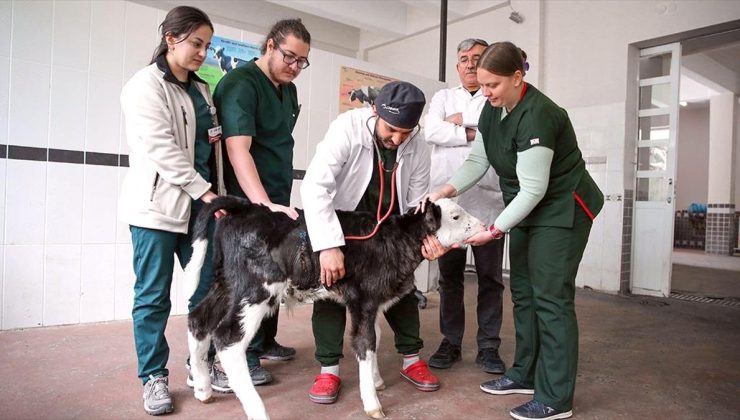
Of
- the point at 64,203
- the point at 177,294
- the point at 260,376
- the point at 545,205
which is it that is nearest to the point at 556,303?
the point at 545,205

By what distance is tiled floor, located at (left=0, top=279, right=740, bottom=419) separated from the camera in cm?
222

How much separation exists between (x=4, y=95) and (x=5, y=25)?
17.9 inches

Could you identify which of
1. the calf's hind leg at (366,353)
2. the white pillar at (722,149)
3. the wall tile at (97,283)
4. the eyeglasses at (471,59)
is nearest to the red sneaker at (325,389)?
the calf's hind leg at (366,353)

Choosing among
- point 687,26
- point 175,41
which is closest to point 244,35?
point 175,41

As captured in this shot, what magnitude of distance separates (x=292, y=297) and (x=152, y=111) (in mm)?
997

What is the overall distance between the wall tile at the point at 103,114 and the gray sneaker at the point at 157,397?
Result: 2120 mm

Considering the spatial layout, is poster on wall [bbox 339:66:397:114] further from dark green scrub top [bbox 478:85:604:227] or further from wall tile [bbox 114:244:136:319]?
dark green scrub top [bbox 478:85:604:227]

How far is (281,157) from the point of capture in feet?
8.66

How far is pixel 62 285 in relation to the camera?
3.46 metres

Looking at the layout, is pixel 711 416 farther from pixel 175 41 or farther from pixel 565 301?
pixel 175 41

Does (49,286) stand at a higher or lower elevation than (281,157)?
lower

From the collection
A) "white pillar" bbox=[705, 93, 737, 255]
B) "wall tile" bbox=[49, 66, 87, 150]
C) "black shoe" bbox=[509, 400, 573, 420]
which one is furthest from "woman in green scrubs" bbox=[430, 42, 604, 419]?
"white pillar" bbox=[705, 93, 737, 255]

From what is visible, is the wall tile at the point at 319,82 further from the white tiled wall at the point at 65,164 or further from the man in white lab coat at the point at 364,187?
the man in white lab coat at the point at 364,187

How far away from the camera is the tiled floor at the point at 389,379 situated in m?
2.22
